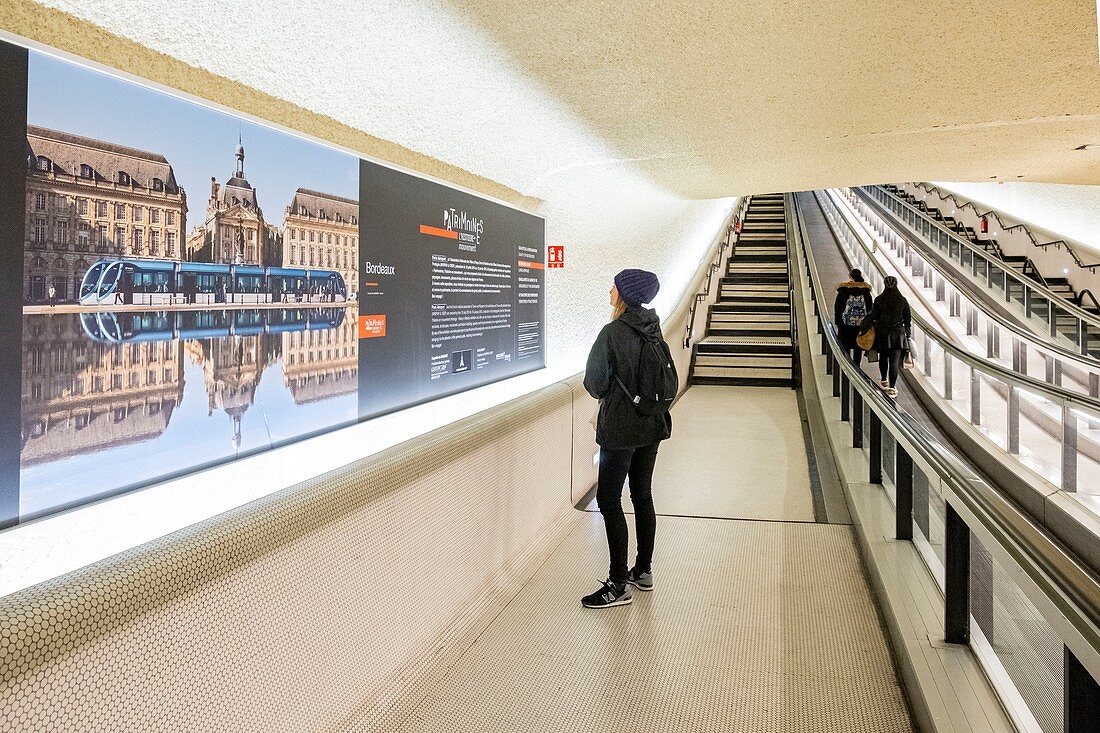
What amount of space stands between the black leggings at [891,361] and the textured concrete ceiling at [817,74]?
295cm

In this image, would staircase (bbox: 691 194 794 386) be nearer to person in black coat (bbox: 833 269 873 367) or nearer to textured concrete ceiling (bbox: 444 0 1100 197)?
person in black coat (bbox: 833 269 873 367)

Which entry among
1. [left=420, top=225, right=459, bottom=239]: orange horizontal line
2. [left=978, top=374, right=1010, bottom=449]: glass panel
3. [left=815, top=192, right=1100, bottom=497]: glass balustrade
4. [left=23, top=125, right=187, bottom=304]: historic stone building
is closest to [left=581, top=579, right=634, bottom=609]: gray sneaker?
[left=815, top=192, right=1100, bottom=497]: glass balustrade

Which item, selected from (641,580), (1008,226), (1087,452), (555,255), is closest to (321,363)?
(641,580)

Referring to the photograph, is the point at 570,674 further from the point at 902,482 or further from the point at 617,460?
the point at 902,482

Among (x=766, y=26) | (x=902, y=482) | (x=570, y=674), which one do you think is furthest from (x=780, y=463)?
(x=766, y=26)

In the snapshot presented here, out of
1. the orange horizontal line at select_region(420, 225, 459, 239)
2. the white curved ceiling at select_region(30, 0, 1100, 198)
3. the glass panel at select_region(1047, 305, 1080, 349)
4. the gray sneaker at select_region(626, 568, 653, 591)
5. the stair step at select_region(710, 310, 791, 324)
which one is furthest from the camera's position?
the stair step at select_region(710, 310, 791, 324)

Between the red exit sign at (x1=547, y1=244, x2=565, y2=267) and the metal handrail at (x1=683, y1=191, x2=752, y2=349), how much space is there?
13.0 feet

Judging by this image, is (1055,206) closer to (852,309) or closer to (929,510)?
(852,309)

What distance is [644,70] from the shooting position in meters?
2.64

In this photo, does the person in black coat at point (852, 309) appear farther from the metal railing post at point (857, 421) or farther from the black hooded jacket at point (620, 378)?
the black hooded jacket at point (620, 378)

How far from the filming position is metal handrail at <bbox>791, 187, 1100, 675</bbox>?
107 centimetres

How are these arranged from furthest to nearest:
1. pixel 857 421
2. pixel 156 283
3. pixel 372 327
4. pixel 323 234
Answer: pixel 857 421, pixel 372 327, pixel 323 234, pixel 156 283

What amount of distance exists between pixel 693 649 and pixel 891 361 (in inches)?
223

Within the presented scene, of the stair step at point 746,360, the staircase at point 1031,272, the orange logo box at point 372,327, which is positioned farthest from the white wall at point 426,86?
the staircase at point 1031,272
